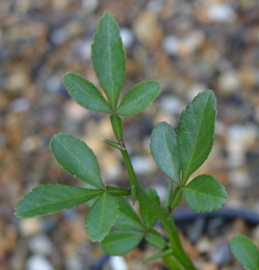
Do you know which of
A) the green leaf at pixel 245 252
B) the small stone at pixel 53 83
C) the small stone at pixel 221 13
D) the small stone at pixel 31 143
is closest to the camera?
the green leaf at pixel 245 252

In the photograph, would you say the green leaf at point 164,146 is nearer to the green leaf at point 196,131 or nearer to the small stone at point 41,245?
the green leaf at point 196,131

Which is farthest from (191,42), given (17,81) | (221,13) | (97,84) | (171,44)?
(17,81)

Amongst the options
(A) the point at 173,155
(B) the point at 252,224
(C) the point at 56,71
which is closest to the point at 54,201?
(A) the point at 173,155

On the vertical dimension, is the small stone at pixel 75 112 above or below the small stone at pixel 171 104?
above

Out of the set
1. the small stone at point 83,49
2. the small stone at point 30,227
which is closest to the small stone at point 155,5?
the small stone at point 83,49

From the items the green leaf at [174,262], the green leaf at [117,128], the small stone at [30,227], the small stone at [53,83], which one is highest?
the green leaf at [117,128]
